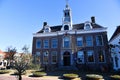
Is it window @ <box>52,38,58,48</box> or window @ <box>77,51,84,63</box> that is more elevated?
window @ <box>52,38,58,48</box>

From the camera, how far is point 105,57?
31000 mm

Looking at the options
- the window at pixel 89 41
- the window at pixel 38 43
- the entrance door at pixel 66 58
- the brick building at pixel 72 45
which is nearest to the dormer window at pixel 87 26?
the brick building at pixel 72 45

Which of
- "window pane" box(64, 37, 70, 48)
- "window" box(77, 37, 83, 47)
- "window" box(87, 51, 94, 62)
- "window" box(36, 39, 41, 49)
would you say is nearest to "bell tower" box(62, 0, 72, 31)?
"window pane" box(64, 37, 70, 48)

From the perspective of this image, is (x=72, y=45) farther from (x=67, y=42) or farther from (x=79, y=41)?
(x=79, y=41)

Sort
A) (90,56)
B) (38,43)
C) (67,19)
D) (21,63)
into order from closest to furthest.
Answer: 1. (21,63)
2. (90,56)
3. (67,19)
4. (38,43)

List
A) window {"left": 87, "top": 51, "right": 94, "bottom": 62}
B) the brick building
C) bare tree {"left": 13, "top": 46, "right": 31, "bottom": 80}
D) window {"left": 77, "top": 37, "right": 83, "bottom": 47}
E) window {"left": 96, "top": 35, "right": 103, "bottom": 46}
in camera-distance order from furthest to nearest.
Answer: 1. window {"left": 77, "top": 37, "right": 83, "bottom": 47}
2. window {"left": 96, "top": 35, "right": 103, "bottom": 46}
3. window {"left": 87, "top": 51, "right": 94, "bottom": 62}
4. the brick building
5. bare tree {"left": 13, "top": 46, "right": 31, "bottom": 80}

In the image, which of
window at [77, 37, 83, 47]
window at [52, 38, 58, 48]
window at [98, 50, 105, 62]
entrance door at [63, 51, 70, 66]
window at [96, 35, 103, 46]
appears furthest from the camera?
window at [52, 38, 58, 48]

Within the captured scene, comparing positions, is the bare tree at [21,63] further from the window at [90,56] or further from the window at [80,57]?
the window at [90,56]

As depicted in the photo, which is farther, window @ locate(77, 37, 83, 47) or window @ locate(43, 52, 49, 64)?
window @ locate(43, 52, 49, 64)

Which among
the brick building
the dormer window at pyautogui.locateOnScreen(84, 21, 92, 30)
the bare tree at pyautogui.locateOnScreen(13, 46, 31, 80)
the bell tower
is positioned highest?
the bell tower

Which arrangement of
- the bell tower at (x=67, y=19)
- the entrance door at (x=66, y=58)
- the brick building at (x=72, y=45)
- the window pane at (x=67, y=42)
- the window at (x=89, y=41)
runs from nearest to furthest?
1. the brick building at (x=72, y=45)
2. the window at (x=89, y=41)
3. the entrance door at (x=66, y=58)
4. the window pane at (x=67, y=42)
5. the bell tower at (x=67, y=19)

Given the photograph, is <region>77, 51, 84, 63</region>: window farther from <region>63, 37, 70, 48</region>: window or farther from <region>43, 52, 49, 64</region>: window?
<region>43, 52, 49, 64</region>: window

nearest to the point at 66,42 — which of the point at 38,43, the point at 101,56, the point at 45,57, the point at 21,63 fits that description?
the point at 45,57

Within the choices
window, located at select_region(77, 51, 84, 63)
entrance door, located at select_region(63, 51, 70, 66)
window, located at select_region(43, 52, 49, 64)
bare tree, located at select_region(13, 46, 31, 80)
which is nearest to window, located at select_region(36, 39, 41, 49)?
window, located at select_region(43, 52, 49, 64)
